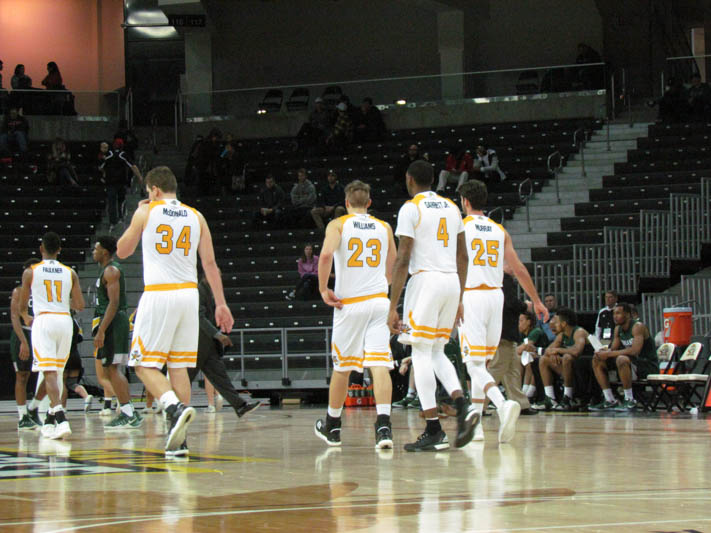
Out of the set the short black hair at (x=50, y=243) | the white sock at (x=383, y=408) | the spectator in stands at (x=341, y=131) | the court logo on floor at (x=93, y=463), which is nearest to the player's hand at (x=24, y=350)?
the short black hair at (x=50, y=243)

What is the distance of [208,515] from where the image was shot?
4660mm

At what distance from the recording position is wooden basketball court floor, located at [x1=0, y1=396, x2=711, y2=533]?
4.45 m

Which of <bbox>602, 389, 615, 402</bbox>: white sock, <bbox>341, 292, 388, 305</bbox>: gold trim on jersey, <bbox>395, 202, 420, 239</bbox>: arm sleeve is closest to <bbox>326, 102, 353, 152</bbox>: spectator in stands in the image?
<bbox>602, 389, 615, 402</bbox>: white sock

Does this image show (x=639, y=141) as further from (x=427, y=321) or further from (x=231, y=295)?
(x=427, y=321)

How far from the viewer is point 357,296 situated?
8.04 meters

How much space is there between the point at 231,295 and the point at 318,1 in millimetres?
13244

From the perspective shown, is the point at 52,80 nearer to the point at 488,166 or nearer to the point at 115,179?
the point at 115,179

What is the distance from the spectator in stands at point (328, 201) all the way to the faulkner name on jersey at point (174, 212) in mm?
14717

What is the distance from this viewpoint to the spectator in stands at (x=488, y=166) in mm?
22906

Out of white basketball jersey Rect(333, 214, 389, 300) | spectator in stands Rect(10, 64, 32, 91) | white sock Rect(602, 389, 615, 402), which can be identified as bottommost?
white sock Rect(602, 389, 615, 402)

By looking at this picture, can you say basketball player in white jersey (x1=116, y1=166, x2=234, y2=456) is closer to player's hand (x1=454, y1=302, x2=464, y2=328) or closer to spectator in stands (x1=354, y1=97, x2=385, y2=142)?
player's hand (x1=454, y1=302, x2=464, y2=328)

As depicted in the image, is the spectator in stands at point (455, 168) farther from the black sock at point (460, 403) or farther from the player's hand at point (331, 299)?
the black sock at point (460, 403)

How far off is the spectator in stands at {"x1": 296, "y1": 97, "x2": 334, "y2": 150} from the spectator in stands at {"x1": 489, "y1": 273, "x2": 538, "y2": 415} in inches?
573

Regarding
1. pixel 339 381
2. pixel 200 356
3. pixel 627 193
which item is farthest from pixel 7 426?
pixel 627 193
